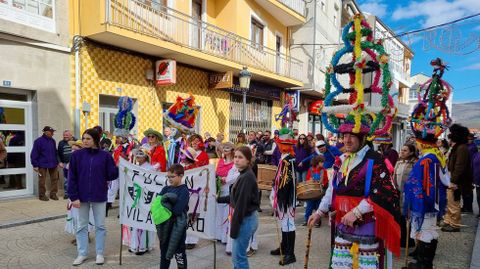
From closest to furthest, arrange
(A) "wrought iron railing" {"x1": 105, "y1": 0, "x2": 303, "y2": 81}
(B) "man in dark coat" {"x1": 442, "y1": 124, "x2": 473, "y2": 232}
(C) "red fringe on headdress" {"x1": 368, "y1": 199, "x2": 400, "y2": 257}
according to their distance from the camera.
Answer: (C) "red fringe on headdress" {"x1": 368, "y1": 199, "x2": 400, "y2": 257} → (B) "man in dark coat" {"x1": 442, "y1": 124, "x2": 473, "y2": 232} → (A) "wrought iron railing" {"x1": 105, "y1": 0, "x2": 303, "y2": 81}

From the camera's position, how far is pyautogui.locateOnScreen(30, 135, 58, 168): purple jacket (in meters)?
8.73

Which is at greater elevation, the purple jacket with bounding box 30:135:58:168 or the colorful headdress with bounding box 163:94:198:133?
the colorful headdress with bounding box 163:94:198:133

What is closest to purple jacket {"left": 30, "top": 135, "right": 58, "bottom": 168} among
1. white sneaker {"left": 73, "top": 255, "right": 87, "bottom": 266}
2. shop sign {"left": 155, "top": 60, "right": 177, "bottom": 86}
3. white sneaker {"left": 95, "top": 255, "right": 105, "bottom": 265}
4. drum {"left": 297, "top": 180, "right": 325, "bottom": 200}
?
shop sign {"left": 155, "top": 60, "right": 177, "bottom": 86}

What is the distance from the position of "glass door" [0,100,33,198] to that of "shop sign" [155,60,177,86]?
13.5 feet

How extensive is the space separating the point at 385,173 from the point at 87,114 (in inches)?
362

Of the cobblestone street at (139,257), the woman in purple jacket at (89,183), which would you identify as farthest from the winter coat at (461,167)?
the woman in purple jacket at (89,183)

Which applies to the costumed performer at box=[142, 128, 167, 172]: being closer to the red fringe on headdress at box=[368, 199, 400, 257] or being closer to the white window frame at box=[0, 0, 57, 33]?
the red fringe on headdress at box=[368, 199, 400, 257]

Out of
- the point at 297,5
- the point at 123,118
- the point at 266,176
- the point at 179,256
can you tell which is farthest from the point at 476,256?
the point at 297,5

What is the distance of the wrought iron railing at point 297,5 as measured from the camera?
18.2 metres

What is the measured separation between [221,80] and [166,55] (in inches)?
117

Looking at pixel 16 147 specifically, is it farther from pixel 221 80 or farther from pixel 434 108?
pixel 434 108

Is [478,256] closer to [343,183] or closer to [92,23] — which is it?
[343,183]

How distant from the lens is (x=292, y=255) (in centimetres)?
512

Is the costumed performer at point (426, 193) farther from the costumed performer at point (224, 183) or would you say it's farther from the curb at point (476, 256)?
the costumed performer at point (224, 183)
